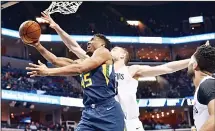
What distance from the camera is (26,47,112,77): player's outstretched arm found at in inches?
137

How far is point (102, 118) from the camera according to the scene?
13.0 feet

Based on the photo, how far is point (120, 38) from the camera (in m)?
31.5

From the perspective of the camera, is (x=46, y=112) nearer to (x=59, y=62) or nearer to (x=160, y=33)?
(x=160, y=33)

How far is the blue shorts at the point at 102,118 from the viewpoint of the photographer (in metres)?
3.94

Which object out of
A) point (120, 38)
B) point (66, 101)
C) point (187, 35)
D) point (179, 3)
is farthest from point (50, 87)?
point (179, 3)

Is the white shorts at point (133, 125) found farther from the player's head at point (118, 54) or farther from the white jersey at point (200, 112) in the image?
the white jersey at point (200, 112)

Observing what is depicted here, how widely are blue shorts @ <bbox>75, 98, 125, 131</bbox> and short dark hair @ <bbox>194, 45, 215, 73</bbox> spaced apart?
129cm

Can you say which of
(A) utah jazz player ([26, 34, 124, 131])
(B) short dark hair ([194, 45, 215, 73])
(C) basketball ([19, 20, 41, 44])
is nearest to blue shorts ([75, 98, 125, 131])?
(A) utah jazz player ([26, 34, 124, 131])

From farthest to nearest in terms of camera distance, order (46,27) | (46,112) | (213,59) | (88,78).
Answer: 1. (46,27)
2. (46,112)
3. (88,78)
4. (213,59)

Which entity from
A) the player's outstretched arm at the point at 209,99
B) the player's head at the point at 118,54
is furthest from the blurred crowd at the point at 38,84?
the player's outstretched arm at the point at 209,99

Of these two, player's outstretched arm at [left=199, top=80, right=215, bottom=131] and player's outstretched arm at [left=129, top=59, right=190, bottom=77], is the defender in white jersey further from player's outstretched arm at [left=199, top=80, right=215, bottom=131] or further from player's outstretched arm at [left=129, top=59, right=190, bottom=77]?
player's outstretched arm at [left=199, top=80, right=215, bottom=131]

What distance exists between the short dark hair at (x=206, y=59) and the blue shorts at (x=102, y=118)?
1.29m

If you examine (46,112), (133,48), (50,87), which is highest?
(133,48)

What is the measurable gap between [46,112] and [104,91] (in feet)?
Result: 81.7
